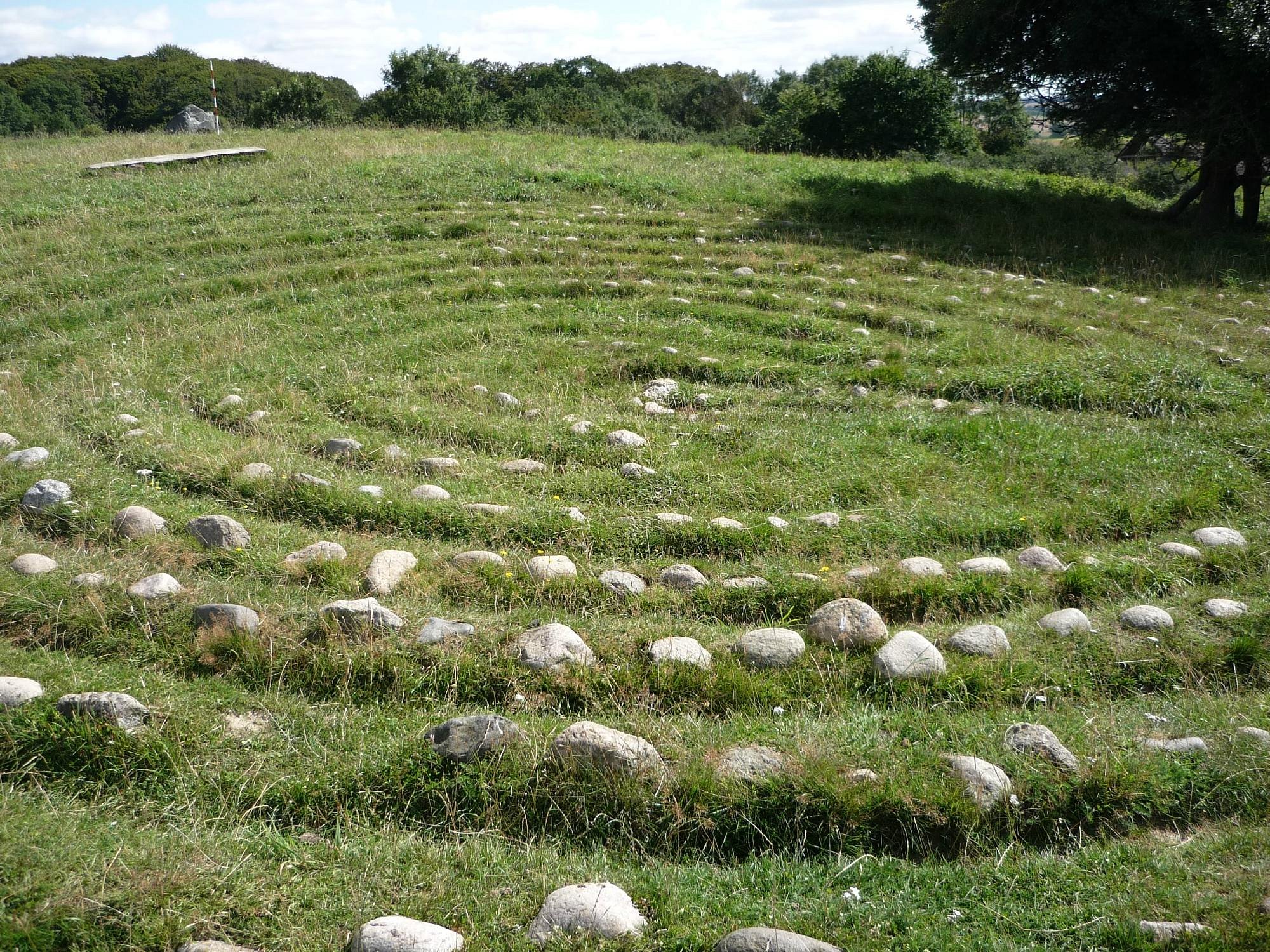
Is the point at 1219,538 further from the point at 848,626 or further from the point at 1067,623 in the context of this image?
the point at 848,626

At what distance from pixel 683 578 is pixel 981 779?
201cm

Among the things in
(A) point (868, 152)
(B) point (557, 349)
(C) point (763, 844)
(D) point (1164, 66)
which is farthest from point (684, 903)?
(A) point (868, 152)

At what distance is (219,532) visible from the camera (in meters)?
5.03

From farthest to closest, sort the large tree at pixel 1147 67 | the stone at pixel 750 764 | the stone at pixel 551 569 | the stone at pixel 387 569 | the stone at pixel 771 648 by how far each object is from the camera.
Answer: the large tree at pixel 1147 67 → the stone at pixel 551 569 → the stone at pixel 387 569 → the stone at pixel 771 648 → the stone at pixel 750 764

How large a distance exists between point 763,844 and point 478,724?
1140 mm

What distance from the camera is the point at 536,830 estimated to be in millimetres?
3326

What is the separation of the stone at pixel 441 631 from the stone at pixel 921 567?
93.2 inches

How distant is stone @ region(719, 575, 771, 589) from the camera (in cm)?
492

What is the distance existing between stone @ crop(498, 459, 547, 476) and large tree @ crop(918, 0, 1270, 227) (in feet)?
40.3

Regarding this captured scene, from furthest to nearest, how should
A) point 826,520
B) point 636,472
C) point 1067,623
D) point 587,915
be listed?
point 636,472 < point 826,520 < point 1067,623 < point 587,915

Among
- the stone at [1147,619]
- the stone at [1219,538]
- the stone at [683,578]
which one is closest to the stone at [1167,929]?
the stone at [1147,619]

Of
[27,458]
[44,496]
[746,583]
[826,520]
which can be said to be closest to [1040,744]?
[746,583]

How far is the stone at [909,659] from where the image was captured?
162 inches

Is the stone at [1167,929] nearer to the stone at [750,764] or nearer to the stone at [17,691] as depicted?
the stone at [750,764]
